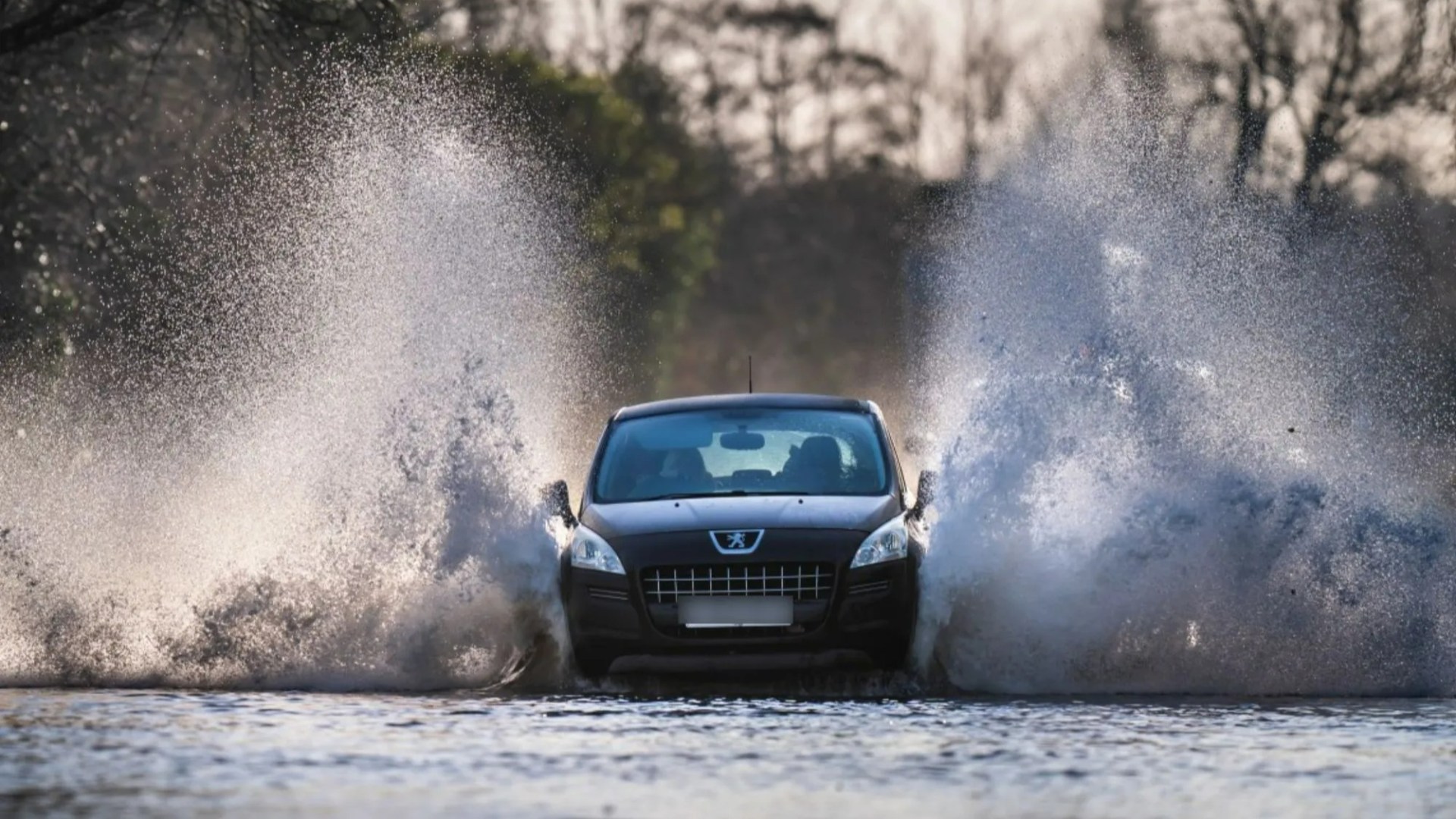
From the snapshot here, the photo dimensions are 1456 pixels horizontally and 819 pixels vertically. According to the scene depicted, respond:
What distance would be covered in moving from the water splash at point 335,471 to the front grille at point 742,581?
2.78 ft

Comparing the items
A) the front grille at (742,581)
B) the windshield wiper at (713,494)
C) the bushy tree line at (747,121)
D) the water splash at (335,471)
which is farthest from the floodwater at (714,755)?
the bushy tree line at (747,121)

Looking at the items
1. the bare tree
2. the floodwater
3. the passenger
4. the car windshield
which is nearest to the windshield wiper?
the car windshield

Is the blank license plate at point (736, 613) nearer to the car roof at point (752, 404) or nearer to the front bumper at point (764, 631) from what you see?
the front bumper at point (764, 631)

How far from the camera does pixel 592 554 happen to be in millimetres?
15109

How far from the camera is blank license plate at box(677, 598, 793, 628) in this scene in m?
14.8

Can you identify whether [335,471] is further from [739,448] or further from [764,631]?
[764,631]

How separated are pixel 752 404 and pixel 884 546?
1.87 m

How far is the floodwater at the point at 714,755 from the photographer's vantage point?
10242 millimetres

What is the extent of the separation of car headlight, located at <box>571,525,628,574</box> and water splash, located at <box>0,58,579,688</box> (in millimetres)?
426

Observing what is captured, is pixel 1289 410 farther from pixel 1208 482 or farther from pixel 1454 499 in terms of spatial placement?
pixel 1454 499

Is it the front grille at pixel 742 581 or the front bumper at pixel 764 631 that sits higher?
the front grille at pixel 742 581

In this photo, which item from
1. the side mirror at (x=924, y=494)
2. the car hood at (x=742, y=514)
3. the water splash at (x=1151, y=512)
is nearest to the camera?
the car hood at (x=742, y=514)

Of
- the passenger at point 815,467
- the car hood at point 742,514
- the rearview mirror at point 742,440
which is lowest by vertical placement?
the car hood at point 742,514

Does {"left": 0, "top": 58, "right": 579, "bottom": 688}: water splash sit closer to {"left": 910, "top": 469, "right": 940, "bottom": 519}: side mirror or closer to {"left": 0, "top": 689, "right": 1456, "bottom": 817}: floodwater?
{"left": 0, "top": 689, "right": 1456, "bottom": 817}: floodwater
